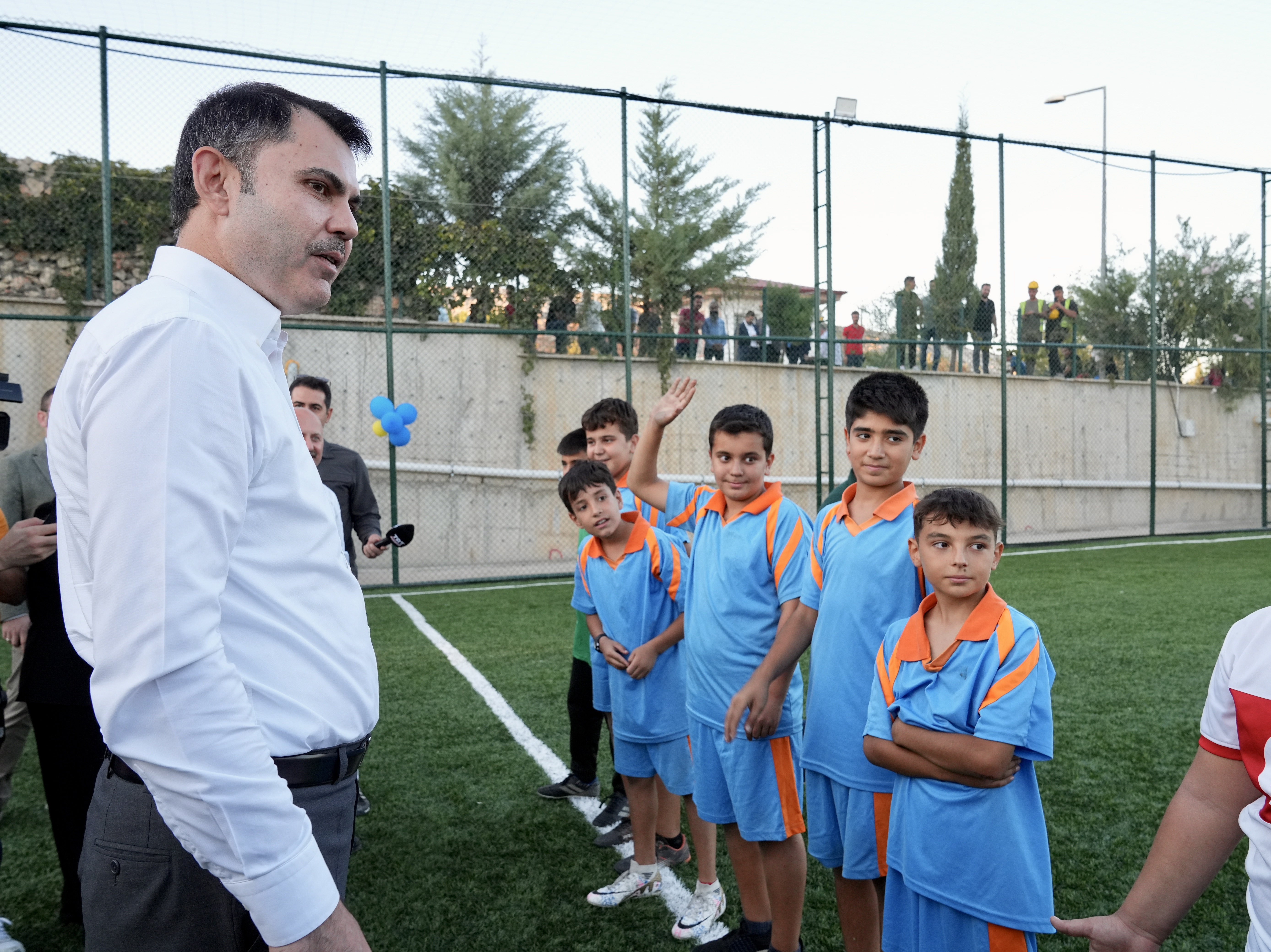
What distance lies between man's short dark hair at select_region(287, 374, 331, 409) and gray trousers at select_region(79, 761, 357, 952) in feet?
10.4

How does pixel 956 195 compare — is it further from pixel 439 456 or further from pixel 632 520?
pixel 632 520

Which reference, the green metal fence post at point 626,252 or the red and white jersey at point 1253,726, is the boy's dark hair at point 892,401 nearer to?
the red and white jersey at point 1253,726

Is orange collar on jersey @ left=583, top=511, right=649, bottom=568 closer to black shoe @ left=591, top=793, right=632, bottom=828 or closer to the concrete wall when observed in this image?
black shoe @ left=591, top=793, right=632, bottom=828

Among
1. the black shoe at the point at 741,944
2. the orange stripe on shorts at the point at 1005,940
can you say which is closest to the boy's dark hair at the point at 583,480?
the black shoe at the point at 741,944

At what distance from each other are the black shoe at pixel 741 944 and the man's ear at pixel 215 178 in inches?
95.6

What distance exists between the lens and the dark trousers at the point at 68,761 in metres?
2.91

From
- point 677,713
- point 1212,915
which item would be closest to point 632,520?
point 677,713

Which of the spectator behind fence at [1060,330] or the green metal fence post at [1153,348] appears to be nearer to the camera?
the green metal fence post at [1153,348]

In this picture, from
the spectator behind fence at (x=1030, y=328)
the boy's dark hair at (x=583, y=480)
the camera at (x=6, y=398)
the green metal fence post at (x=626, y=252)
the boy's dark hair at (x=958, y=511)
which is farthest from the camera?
the spectator behind fence at (x=1030, y=328)

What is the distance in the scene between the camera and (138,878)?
1274 millimetres

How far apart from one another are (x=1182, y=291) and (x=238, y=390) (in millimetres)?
19780

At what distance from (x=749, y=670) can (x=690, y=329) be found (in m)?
12.1

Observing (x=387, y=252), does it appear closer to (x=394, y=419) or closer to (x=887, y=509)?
(x=394, y=419)

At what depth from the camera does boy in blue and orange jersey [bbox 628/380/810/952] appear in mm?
2631
